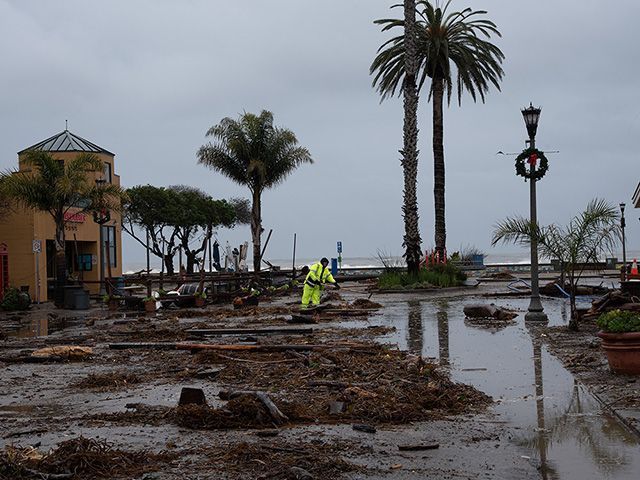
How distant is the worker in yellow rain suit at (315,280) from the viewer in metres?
24.4

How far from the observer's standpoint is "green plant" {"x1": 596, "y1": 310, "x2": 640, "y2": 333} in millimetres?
10273

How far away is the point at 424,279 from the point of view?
33.2 meters

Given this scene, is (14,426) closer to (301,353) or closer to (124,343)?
(301,353)

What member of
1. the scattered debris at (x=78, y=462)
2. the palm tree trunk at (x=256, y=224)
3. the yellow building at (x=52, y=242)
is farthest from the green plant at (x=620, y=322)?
the palm tree trunk at (x=256, y=224)

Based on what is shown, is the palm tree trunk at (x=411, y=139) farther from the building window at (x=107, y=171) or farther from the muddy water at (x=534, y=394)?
the building window at (x=107, y=171)

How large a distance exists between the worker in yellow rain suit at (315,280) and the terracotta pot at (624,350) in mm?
14182

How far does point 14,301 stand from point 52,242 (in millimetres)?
9764

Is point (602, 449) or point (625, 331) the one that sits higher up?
point (625, 331)

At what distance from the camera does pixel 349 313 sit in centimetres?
2278

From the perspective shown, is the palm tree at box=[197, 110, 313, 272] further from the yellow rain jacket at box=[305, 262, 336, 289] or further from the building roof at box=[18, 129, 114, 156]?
the yellow rain jacket at box=[305, 262, 336, 289]

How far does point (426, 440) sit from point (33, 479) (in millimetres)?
3248

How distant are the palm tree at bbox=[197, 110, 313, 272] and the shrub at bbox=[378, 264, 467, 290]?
18754 mm

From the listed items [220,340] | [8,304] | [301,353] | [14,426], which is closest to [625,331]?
[301,353]

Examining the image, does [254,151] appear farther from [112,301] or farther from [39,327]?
[39,327]
